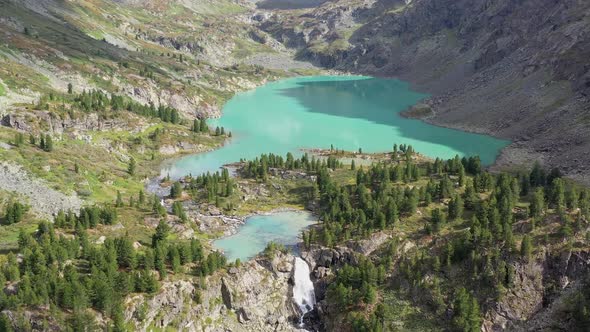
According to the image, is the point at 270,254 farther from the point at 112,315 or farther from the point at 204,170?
the point at 204,170

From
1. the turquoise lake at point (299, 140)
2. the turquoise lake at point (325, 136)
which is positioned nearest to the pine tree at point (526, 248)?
the turquoise lake at point (299, 140)

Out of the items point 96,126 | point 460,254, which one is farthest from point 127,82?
point 460,254

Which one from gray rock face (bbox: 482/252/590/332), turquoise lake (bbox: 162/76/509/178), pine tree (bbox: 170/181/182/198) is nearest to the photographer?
gray rock face (bbox: 482/252/590/332)

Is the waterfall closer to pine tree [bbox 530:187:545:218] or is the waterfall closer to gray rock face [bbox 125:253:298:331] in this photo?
gray rock face [bbox 125:253:298:331]

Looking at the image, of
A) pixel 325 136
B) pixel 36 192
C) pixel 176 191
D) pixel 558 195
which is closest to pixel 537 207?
pixel 558 195

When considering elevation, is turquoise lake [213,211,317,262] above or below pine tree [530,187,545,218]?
below

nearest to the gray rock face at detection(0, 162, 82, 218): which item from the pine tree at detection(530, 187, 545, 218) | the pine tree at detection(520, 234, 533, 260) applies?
the pine tree at detection(520, 234, 533, 260)
